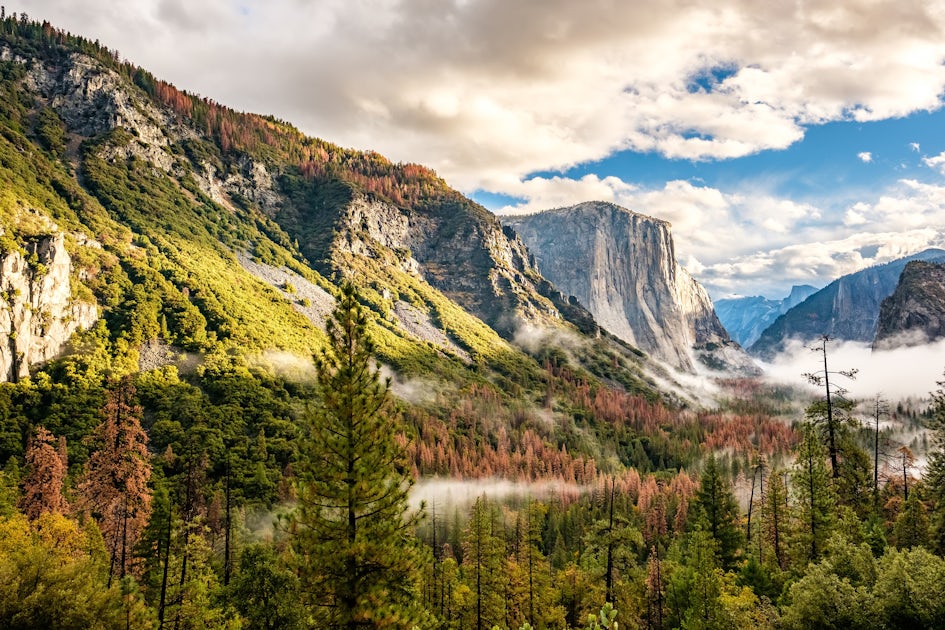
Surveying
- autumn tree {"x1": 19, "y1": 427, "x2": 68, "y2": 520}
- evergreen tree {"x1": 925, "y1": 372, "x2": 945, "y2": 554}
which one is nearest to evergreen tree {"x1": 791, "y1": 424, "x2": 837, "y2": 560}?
evergreen tree {"x1": 925, "y1": 372, "x2": 945, "y2": 554}

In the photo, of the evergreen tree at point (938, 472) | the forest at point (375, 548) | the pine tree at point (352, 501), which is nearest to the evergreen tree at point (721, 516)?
the forest at point (375, 548)

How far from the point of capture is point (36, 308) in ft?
367

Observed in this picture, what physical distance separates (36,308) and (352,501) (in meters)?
130

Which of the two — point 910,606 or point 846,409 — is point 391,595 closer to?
point 910,606

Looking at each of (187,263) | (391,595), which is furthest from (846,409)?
(187,263)

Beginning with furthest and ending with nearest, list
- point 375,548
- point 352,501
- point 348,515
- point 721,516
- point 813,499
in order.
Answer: point 721,516, point 813,499, point 348,515, point 352,501, point 375,548

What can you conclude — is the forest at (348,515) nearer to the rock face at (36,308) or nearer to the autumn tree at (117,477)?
the autumn tree at (117,477)

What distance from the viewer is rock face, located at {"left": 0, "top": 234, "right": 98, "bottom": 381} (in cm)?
10350

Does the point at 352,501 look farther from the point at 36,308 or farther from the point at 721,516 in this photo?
the point at 36,308

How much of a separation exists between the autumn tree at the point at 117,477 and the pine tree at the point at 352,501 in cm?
3157

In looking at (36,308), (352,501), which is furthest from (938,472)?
(36,308)

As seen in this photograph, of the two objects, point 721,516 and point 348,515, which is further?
point 721,516

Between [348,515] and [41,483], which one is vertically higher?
[348,515]

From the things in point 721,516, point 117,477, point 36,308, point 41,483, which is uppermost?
point 36,308
